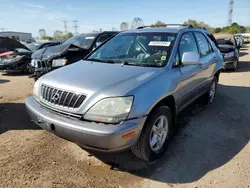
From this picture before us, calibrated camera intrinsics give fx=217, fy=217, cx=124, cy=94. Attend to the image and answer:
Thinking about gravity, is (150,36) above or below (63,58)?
above

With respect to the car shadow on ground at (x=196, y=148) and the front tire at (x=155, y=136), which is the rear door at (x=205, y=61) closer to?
the car shadow on ground at (x=196, y=148)

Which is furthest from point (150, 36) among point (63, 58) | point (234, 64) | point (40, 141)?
point (234, 64)

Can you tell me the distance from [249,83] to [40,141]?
694 cm

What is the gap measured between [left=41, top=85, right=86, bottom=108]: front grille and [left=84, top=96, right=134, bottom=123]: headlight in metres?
0.20

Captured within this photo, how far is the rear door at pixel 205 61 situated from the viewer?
421cm

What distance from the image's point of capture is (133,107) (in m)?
2.33

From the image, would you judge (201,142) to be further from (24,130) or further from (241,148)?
(24,130)

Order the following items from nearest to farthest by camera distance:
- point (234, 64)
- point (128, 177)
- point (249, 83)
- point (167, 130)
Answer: point (128, 177) → point (167, 130) → point (249, 83) → point (234, 64)

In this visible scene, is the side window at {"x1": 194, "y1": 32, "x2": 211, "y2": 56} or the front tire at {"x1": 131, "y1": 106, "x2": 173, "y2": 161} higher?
the side window at {"x1": 194, "y1": 32, "x2": 211, "y2": 56}

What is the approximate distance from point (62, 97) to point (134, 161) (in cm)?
135

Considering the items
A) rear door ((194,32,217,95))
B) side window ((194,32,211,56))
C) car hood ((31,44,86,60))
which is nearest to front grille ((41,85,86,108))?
rear door ((194,32,217,95))

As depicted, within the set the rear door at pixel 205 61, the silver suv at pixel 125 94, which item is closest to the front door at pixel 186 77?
the silver suv at pixel 125 94

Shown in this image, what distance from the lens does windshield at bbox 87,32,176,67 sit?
10.6ft

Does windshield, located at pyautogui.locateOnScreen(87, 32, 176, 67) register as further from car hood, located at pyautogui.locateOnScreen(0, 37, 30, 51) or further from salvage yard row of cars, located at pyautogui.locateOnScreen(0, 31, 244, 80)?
car hood, located at pyautogui.locateOnScreen(0, 37, 30, 51)
